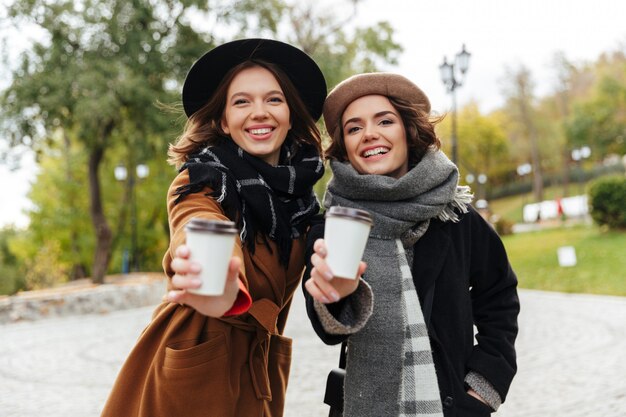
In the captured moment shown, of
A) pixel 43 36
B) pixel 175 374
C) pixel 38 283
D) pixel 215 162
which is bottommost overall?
pixel 38 283

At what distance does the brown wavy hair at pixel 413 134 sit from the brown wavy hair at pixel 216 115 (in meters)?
0.17

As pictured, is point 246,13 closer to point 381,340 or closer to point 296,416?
point 296,416

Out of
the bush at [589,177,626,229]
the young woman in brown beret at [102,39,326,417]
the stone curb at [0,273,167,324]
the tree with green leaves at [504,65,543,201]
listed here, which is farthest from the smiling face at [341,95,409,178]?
the tree with green leaves at [504,65,543,201]

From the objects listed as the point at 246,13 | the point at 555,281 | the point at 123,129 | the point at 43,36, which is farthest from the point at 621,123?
the point at 43,36

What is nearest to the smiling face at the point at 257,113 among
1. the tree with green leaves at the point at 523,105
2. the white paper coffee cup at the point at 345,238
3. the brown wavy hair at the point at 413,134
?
the brown wavy hair at the point at 413,134

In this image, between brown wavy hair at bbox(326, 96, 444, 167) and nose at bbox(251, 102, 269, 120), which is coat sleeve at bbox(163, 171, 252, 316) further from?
brown wavy hair at bbox(326, 96, 444, 167)

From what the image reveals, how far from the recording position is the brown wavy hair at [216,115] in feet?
8.20

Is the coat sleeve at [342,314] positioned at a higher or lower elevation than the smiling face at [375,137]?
lower

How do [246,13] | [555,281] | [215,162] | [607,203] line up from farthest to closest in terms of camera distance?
[607,203], [246,13], [555,281], [215,162]

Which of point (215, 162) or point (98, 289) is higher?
point (215, 162)

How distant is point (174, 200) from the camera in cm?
209

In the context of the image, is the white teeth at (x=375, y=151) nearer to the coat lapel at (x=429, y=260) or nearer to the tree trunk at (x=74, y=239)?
the coat lapel at (x=429, y=260)

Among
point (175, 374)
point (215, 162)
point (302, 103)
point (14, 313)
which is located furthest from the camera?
point (14, 313)

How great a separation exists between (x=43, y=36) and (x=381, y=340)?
58.0 feet
